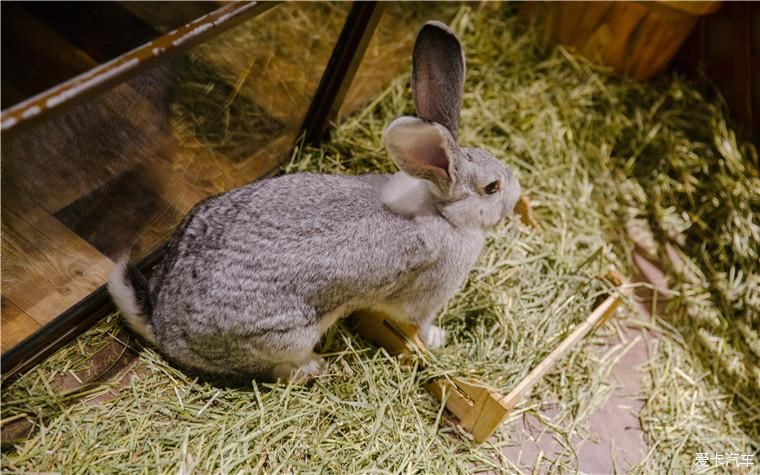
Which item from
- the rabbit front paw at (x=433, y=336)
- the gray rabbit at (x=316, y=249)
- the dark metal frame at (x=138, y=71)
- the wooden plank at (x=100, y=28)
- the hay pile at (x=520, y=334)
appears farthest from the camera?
the wooden plank at (x=100, y=28)

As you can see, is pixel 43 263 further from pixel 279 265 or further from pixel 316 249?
pixel 316 249

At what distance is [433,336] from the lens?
297cm

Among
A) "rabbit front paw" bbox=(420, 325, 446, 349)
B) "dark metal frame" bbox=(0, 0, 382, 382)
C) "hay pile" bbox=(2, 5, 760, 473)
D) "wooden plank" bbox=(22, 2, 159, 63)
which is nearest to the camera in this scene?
"dark metal frame" bbox=(0, 0, 382, 382)

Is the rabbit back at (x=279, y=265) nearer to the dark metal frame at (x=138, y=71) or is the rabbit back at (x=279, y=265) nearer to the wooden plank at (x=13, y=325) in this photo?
the dark metal frame at (x=138, y=71)

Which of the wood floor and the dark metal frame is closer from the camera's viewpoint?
the dark metal frame

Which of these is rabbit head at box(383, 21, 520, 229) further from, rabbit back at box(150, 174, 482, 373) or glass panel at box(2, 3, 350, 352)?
glass panel at box(2, 3, 350, 352)

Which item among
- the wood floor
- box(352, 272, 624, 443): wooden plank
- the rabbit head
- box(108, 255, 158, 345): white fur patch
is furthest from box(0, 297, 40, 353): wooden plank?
the rabbit head

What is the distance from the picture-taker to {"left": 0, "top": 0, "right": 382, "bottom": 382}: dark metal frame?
1970mm

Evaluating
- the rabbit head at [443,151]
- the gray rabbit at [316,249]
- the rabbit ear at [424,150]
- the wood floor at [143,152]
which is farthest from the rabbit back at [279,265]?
the wood floor at [143,152]

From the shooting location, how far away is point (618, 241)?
3.82 m

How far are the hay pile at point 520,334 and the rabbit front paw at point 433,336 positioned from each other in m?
0.07

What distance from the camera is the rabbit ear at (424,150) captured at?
2203 mm

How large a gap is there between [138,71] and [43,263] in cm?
93

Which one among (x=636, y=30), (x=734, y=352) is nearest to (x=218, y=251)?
(x=734, y=352)
